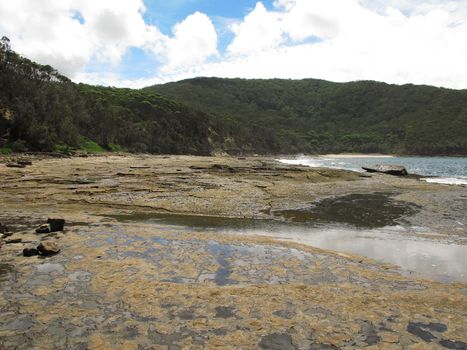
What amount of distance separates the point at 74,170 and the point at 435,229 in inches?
1041

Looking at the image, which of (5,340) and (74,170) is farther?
(74,170)

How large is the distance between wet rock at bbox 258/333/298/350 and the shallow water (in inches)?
208

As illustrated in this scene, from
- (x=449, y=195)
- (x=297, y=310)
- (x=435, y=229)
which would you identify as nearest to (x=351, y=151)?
(x=449, y=195)

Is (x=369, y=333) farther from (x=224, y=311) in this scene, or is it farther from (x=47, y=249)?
(x=47, y=249)

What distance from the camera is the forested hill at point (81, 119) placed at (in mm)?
48812

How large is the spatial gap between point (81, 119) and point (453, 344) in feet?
246

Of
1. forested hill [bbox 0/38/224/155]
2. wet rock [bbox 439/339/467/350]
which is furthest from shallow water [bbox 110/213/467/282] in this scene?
forested hill [bbox 0/38/224/155]

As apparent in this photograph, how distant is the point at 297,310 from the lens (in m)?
7.21

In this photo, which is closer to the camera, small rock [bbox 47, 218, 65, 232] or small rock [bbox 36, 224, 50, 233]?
small rock [bbox 36, 224, 50, 233]

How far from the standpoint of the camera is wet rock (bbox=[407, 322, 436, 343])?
20.6ft

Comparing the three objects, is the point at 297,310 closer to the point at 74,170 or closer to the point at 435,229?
the point at 435,229

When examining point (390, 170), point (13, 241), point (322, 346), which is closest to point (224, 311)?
point (322, 346)

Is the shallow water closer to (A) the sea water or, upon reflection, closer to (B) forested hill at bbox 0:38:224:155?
(A) the sea water

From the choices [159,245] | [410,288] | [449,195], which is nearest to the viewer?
[410,288]
